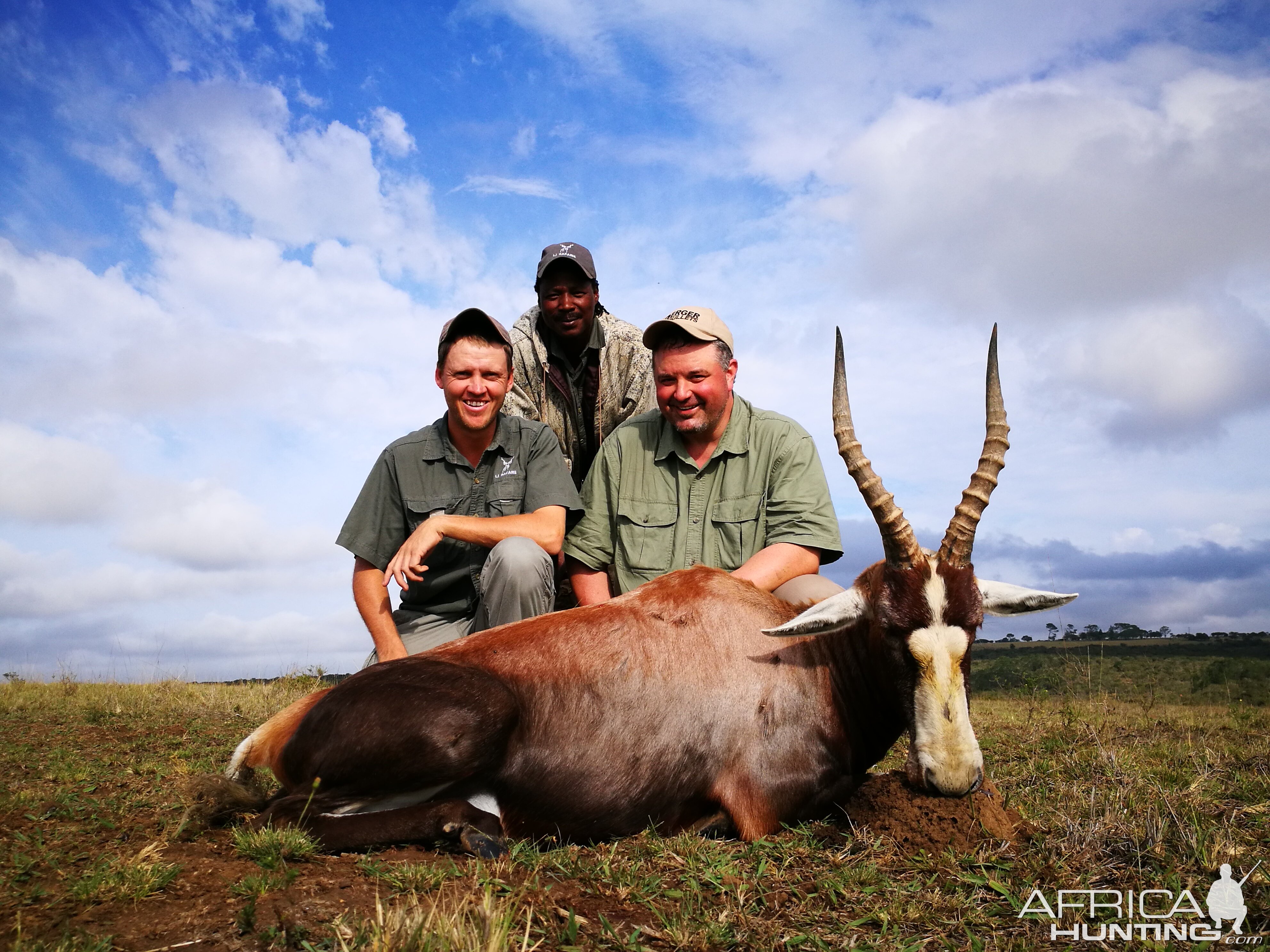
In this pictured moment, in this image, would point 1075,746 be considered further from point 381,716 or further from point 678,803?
point 381,716

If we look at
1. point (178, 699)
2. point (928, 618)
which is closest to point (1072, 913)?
point (928, 618)

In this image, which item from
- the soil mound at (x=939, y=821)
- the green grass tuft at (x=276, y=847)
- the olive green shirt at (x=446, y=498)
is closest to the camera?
the green grass tuft at (x=276, y=847)

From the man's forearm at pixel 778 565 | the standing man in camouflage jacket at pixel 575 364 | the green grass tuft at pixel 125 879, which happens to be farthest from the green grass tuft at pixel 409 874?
the standing man in camouflage jacket at pixel 575 364

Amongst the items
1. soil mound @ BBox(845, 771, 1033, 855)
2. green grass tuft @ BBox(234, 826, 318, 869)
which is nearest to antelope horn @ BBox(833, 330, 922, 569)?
soil mound @ BBox(845, 771, 1033, 855)

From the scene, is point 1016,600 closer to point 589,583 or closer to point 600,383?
point 589,583

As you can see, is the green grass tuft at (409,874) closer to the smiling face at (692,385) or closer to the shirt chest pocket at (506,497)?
the shirt chest pocket at (506,497)

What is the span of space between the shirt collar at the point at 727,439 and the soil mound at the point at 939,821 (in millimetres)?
2936

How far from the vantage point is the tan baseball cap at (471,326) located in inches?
273

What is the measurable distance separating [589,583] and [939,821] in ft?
11.2

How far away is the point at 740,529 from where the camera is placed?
22.3 feet

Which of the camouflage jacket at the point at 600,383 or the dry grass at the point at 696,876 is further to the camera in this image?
the camouflage jacket at the point at 600,383

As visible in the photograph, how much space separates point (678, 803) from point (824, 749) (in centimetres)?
85

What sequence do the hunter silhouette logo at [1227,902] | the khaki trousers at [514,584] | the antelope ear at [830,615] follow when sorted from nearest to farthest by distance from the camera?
the hunter silhouette logo at [1227,902]
the antelope ear at [830,615]
the khaki trousers at [514,584]

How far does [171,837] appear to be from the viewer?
4.39m
